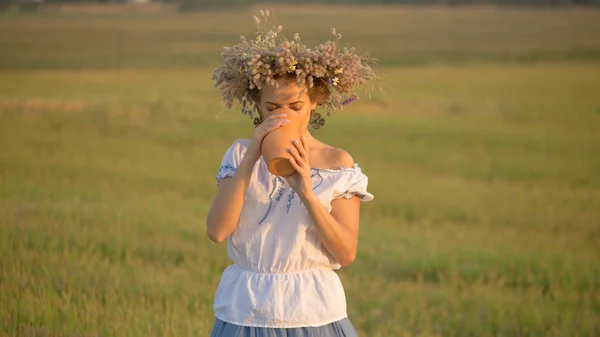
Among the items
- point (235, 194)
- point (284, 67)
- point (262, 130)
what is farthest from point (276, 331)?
point (284, 67)

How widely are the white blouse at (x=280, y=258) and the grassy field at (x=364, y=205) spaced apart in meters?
0.43

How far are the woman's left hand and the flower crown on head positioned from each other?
296 mm

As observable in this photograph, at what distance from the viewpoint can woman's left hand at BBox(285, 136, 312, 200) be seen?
3.87 m

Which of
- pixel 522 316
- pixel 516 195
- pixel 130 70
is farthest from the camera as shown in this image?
pixel 130 70

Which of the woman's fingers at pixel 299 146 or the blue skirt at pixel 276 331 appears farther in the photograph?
the blue skirt at pixel 276 331

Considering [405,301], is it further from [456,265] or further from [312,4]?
[312,4]

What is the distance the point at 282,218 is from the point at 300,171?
1.12 feet

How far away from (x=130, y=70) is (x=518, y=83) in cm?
1407

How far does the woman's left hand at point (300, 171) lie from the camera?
3867mm

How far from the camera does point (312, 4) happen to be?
54.4m

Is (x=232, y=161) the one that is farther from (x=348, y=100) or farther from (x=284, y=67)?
(x=348, y=100)

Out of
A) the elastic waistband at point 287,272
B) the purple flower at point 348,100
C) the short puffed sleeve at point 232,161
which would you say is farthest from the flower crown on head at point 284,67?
the elastic waistband at point 287,272

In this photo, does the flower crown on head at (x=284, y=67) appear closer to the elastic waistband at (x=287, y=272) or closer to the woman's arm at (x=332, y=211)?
the woman's arm at (x=332, y=211)

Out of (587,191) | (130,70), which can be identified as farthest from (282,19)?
(587,191)
